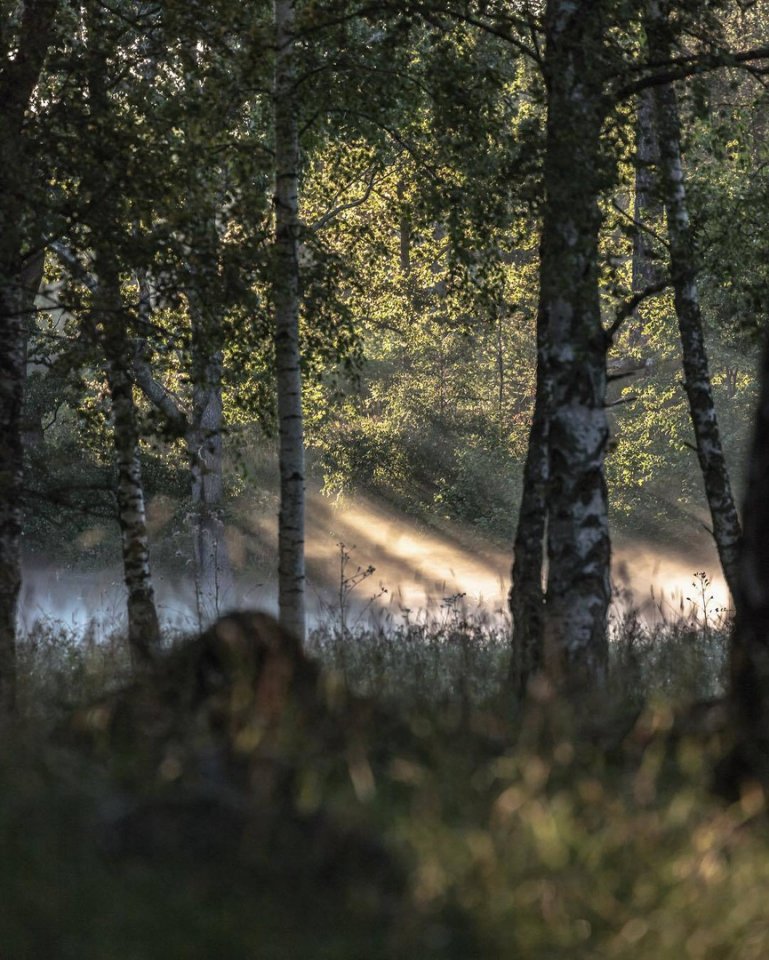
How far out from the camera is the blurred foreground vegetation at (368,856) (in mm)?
4043

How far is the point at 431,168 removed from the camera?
14.5 meters

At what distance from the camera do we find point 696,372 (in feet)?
44.9

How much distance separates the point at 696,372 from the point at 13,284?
25.0 ft

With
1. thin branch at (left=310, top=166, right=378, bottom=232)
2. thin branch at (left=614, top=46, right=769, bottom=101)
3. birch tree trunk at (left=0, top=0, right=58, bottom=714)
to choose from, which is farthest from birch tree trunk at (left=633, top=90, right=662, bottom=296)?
birch tree trunk at (left=0, top=0, right=58, bottom=714)

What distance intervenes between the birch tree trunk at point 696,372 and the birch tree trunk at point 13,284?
664 cm

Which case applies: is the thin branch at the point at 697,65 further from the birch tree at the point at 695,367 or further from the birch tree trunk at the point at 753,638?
the birch tree trunk at the point at 753,638

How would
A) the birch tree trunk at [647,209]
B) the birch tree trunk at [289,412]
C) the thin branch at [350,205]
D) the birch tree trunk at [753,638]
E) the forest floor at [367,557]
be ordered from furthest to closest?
the forest floor at [367,557], the thin branch at [350,205], the birch tree trunk at [647,209], the birch tree trunk at [289,412], the birch tree trunk at [753,638]

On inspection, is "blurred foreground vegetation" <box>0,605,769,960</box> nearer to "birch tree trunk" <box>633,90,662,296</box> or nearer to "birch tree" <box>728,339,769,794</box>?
"birch tree" <box>728,339,769,794</box>

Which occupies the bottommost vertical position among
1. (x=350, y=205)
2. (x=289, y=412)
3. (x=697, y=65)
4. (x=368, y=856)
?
(x=368, y=856)

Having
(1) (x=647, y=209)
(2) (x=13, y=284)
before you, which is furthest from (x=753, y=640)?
(1) (x=647, y=209)

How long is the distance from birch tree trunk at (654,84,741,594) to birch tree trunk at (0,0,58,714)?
664cm

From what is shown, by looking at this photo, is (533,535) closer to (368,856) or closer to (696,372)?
(696,372)

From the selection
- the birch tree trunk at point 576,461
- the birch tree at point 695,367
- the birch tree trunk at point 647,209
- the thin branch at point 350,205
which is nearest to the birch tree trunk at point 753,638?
the birch tree trunk at point 576,461

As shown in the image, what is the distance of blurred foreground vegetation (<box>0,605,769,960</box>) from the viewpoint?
159 inches
